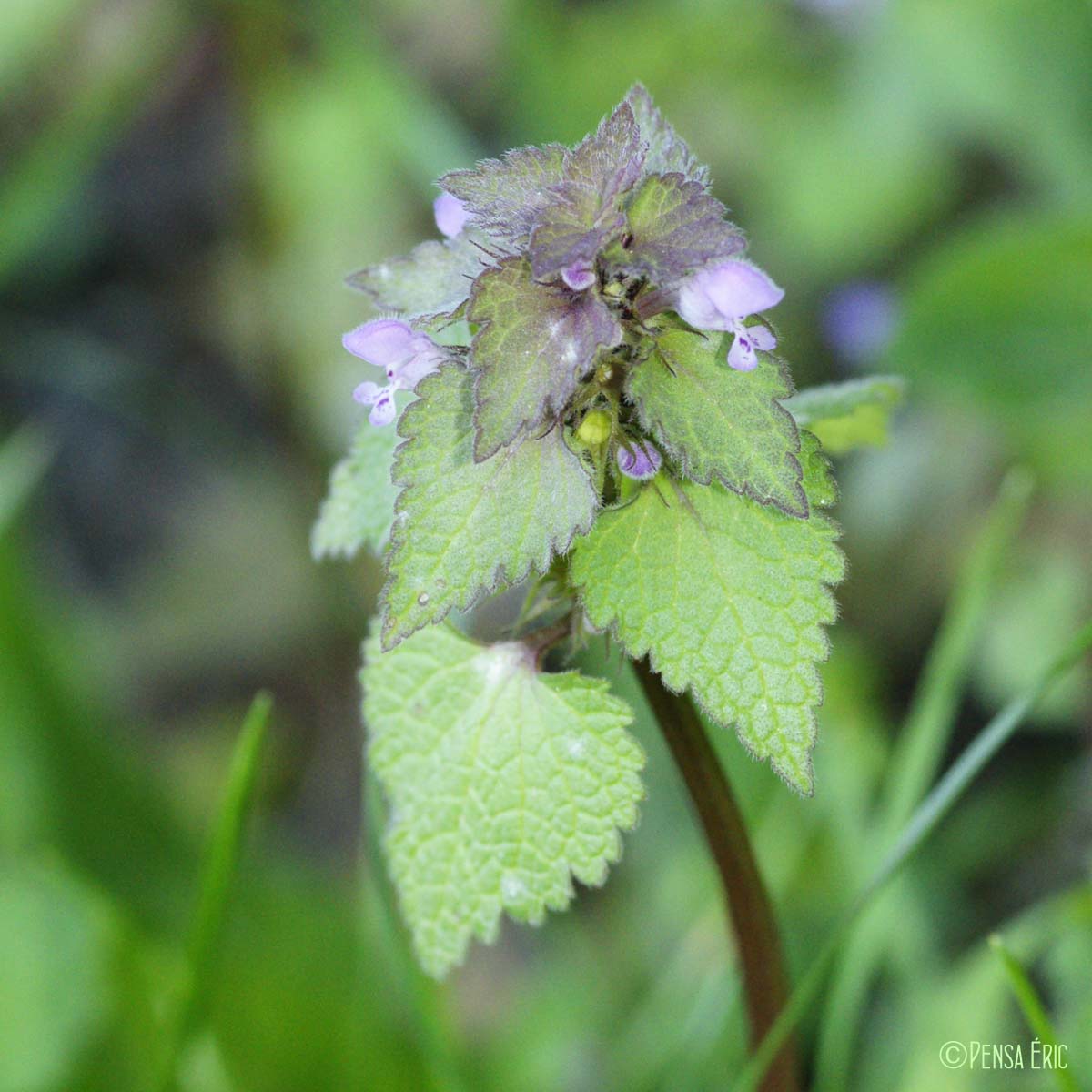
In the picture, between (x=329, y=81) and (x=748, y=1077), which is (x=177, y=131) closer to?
(x=329, y=81)

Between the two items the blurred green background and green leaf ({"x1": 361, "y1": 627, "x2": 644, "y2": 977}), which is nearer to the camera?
green leaf ({"x1": 361, "y1": 627, "x2": 644, "y2": 977})

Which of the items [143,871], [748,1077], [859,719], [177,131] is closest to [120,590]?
[143,871]

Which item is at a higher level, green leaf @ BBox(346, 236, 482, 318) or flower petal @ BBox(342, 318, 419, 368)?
green leaf @ BBox(346, 236, 482, 318)

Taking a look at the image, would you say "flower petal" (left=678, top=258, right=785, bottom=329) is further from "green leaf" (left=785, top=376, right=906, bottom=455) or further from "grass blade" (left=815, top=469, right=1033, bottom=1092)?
"grass blade" (left=815, top=469, right=1033, bottom=1092)

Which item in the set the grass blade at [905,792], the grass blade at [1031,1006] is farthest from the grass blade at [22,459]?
the grass blade at [1031,1006]

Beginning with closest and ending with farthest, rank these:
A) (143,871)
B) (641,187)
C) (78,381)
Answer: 1. (641,187)
2. (143,871)
3. (78,381)

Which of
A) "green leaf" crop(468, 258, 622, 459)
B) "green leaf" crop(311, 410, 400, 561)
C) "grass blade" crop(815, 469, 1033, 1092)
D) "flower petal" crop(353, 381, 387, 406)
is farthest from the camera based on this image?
"grass blade" crop(815, 469, 1033, 1092)

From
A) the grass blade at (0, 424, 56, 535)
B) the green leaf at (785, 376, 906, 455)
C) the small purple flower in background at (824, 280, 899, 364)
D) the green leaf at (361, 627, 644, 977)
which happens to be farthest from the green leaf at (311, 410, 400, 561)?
the small purple flower in background at (824, 280, 899, 364)

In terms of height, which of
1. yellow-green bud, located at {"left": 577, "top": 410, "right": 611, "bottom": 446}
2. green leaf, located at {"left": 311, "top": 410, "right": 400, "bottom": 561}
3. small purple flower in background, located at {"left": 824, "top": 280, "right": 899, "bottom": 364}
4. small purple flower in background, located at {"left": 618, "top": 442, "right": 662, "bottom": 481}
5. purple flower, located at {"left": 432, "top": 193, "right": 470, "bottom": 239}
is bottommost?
small purple flower in background, located at {"left": 824, "top": 280, "right": 899, "bottom": 364}
